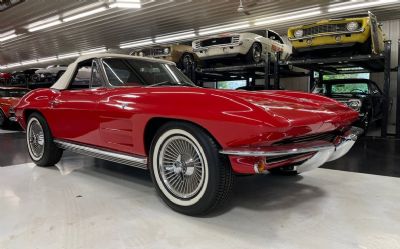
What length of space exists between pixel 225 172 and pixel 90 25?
39.8 ft

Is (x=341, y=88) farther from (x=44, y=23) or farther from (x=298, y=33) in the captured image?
(x=44, y=23)

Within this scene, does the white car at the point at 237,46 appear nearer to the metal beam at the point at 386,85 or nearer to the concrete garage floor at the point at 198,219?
the metal beam at the point at 386,85

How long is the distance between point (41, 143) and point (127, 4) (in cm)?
698

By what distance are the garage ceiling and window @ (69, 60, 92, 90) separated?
6580 mm

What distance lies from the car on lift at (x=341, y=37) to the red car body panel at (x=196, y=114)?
393cm

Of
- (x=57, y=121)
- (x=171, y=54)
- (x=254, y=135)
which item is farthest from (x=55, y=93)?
(x=171, y=54)

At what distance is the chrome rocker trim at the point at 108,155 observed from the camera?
266 cm

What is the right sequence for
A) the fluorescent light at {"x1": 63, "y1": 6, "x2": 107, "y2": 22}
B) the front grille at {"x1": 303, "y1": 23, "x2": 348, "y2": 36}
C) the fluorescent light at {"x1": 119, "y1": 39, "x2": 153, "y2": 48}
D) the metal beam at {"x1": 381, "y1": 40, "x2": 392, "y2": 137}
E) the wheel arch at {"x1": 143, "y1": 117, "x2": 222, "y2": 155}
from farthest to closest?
1. the fluorescent light at {"x1": 119, "y1": 39, "x2": 153, "y2": 48}
2. the fluorescent light at {"x1": 63, "y1": 6, "x2": 107, "y2": 22}
3. the metal beam at {"x1": 381, "y1": 40, "x2": 392, "y2": 137}
4. the front grille at {"x1": 303, "y1": 23, "x2": 348, "y2": 36}
5. the wheel arch at {"x1": 143, "y1": 117, "x2": 222, "y2": 155}

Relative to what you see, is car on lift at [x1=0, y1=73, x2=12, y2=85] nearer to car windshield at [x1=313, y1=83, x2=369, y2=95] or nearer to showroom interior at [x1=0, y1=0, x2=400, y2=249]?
showroom interior at [x1=0, y1=0, x2=400, y2=249]

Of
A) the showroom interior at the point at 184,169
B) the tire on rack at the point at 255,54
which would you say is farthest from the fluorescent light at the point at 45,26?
the showroom interior at the point at 184,169

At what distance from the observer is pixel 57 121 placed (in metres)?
3.57

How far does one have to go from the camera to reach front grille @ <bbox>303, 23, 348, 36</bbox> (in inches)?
243

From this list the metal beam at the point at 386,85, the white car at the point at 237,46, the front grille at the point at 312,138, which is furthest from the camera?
the white car at the point at 237,46

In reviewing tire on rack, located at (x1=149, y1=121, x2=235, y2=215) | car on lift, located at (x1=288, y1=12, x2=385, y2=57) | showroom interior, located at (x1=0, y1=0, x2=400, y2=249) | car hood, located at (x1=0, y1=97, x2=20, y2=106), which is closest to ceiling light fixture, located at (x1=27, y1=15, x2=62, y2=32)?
car hood, located at (x1=0, y1=97, x2=20, y2=106)
